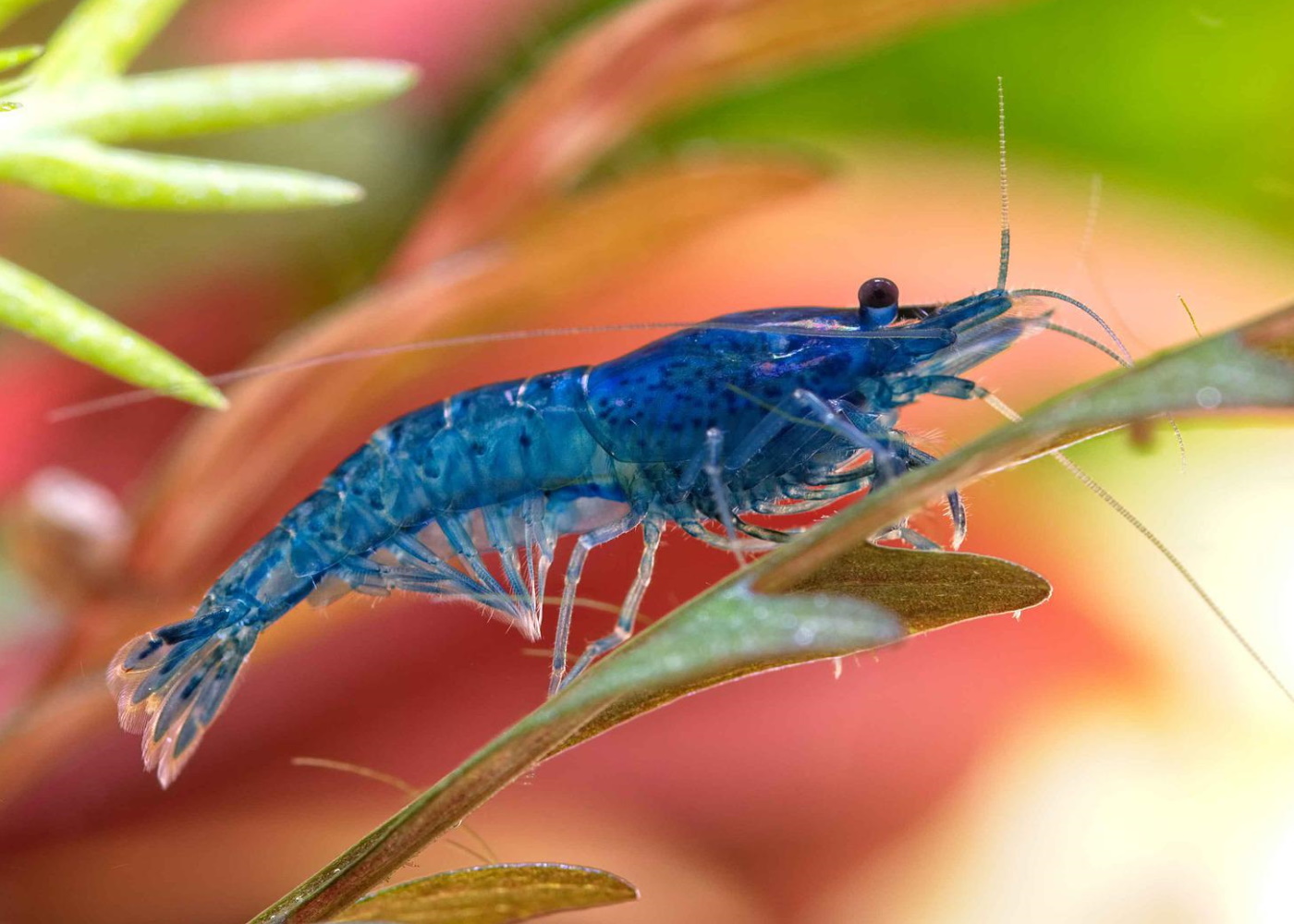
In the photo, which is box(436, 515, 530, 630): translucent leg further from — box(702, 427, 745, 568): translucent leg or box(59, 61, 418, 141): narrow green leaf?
box(59, 61, 418, 141): narrow green leaf

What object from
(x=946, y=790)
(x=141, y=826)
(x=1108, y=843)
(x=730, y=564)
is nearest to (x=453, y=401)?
(x=730, y=564)

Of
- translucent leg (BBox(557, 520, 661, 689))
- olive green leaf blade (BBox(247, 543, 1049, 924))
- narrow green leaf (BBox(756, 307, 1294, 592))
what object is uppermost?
translucent leg (BBox(557, 520, 661, 689))

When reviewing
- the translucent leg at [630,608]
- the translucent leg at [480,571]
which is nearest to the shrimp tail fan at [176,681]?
the translucent leg at [480,571]

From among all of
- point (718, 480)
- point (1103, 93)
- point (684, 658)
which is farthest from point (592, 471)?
point (1103, 93)

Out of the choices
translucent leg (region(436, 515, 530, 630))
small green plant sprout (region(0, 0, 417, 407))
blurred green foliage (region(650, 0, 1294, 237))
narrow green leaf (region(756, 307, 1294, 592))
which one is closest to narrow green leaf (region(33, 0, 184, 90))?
small green plant sprout (region(0, 0, 417, 407))

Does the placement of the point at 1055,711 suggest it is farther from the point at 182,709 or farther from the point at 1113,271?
the point at 182,709

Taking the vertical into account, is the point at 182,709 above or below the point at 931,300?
below

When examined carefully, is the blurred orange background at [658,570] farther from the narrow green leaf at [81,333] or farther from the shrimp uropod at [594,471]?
the narrow green leaf at [81,333]
